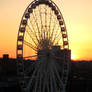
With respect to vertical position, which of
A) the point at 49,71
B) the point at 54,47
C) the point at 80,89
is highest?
the point at 54,47

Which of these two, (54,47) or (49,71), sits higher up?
(54,47)

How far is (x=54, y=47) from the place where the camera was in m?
39.7

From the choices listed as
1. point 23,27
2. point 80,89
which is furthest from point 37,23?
point 80,89

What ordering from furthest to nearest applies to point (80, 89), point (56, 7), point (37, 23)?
point (80, 89) → point (56, 7) → point (37, 23)

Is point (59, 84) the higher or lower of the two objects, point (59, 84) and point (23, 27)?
the lower

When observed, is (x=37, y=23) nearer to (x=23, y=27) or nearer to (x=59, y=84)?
(x=23, y=27)

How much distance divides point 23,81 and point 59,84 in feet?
21.5

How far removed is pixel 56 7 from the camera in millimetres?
43031

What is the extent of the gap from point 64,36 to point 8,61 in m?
56.9

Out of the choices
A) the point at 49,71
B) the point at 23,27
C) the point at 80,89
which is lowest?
the point at 80,89

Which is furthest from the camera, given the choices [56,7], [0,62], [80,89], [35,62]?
[0,62]

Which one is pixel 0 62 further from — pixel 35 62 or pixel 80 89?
pixel 35 62

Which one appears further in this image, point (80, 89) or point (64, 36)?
point (80, 89)

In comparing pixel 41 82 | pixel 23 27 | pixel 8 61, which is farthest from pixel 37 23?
pixel 8 61
